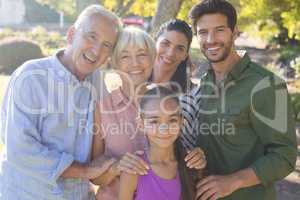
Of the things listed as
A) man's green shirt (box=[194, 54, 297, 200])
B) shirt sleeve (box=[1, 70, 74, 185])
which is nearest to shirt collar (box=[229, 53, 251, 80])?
man's green shirt (box=[194, 54, 297, 200])

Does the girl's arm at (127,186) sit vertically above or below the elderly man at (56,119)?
below

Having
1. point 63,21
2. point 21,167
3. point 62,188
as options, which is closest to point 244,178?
point 62,188

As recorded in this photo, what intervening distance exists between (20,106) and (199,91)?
1234 millimetres

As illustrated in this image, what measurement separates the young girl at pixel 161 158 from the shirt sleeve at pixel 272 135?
0.44 metres

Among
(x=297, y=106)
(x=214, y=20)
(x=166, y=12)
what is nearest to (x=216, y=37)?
(x=214, y=20)

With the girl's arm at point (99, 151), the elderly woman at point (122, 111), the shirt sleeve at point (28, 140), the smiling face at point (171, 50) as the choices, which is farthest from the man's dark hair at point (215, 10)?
the shirt sleeve at point (28, 140)

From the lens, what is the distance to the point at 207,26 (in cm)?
309

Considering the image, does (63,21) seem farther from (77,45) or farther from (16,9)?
(77,45)

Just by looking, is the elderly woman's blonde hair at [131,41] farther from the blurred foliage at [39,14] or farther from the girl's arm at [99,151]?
the blurred foliage at [39,14]

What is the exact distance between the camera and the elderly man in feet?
8.94

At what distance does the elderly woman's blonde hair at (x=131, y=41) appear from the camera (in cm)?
306

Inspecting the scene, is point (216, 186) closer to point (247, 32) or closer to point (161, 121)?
point (161, 121)

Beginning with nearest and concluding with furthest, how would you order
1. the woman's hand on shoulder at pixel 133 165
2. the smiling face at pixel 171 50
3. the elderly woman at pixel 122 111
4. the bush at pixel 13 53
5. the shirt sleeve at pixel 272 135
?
the woman's hand on shoulder at pixel 133 165 < the shirt sleeve at pixel 272 135 < the elderly woman at pixel 122 111 < the smiling face at pixel 171 50 < the bush at pixel 13 53

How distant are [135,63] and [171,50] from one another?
781 mm
